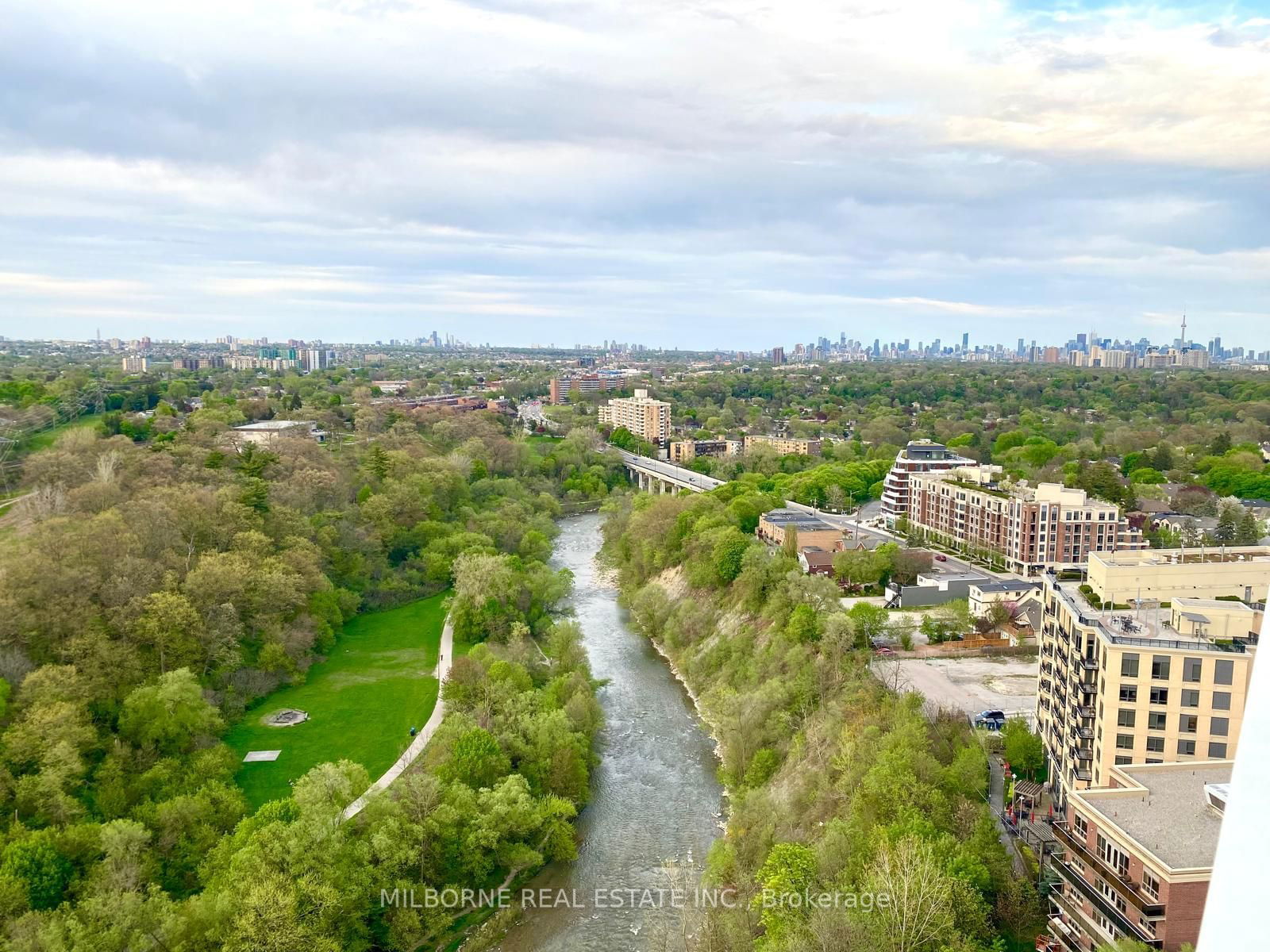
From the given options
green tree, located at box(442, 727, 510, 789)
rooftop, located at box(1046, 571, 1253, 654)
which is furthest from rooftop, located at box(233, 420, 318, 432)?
rooftop, located at box(1046, 571, 1253, 654)

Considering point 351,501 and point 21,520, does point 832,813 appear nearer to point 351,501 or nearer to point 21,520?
point 21,520

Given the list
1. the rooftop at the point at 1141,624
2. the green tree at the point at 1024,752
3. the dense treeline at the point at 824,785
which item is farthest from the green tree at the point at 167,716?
the rooftop at the point at 1141,624

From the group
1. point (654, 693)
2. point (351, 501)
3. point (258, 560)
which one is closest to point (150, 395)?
point (351, 501)

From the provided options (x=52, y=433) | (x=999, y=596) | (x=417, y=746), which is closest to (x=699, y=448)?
(x=52, y=433)

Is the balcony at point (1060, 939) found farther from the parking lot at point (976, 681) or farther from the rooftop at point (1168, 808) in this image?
the parking lot at point (976, 681)

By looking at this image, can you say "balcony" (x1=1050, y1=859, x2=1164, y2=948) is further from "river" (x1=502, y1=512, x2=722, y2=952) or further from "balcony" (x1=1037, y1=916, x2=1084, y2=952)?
"river" (x1=502, y1=512, x2=722, y2=952)

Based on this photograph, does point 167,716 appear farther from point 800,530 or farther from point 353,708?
point 800,530
